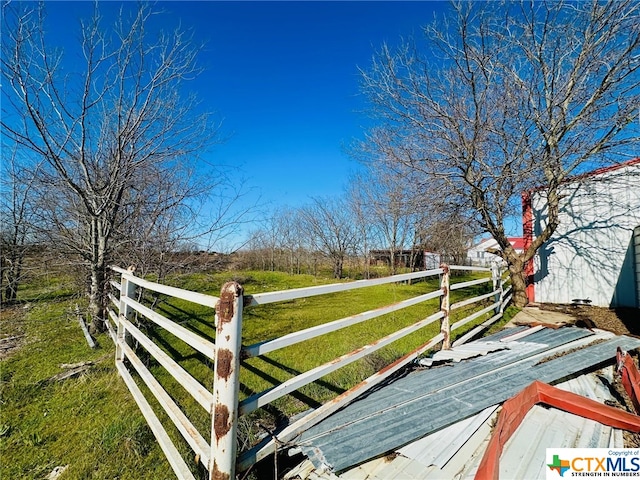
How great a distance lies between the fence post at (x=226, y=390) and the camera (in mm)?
1422

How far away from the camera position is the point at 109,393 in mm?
3033

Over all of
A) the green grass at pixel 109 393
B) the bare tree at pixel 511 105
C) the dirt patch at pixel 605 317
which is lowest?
the green grass at pixel 109 393

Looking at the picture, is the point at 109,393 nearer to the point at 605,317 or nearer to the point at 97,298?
the point at 97,298

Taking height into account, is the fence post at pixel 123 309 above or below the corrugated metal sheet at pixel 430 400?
above

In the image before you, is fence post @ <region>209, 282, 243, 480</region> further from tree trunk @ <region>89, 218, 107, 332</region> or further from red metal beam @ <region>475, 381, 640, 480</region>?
tree trunk @ <region>89, 218, 107, 332</region>

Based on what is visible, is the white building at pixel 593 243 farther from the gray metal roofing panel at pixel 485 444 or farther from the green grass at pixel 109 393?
the gray metal roofing panel at pixel 485 444

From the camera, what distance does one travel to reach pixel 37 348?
14.2 ft

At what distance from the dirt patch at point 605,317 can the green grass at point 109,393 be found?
3024mm

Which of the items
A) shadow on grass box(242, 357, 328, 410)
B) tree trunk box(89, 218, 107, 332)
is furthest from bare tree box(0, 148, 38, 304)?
shadow on grass box(242, 357, 328, 410)

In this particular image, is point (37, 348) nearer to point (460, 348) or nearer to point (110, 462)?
point (110, 462)

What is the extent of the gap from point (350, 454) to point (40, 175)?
5418 millimetres

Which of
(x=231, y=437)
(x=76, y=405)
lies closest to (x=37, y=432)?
(x=76, y=405)

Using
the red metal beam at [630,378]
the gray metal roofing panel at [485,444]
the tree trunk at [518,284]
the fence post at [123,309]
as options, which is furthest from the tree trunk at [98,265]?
the tree trunk at [518,284]

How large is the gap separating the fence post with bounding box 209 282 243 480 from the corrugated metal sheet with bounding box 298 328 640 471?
465mm
